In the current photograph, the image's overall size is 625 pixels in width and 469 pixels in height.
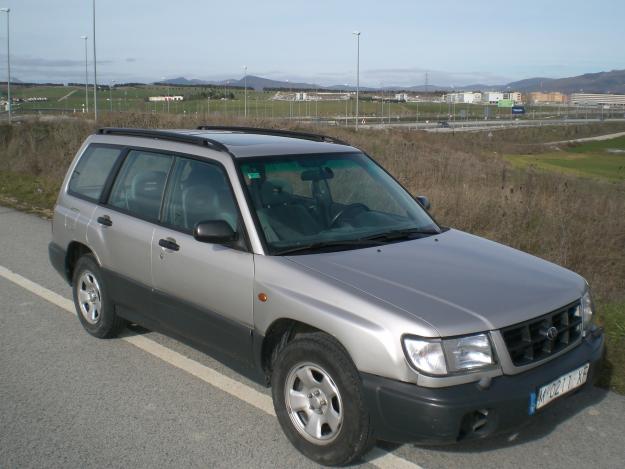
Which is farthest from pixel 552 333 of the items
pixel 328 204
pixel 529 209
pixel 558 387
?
pixel 529 209

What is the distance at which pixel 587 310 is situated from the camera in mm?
4016

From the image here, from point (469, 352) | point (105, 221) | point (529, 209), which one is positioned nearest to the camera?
point (469, 352)

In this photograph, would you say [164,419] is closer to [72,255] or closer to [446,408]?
[446,408]

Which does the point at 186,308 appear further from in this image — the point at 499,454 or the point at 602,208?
the point at 602,208

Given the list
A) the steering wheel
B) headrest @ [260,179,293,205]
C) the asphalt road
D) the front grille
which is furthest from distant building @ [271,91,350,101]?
the front grille

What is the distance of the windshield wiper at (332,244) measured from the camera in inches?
160

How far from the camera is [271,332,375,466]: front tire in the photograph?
339cm

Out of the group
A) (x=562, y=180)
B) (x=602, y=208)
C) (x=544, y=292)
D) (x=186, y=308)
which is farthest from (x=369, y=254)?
(x=562, y=180)

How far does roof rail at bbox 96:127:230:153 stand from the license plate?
250cm

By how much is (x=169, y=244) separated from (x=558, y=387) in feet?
8.71

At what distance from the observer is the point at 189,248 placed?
4.50 meters

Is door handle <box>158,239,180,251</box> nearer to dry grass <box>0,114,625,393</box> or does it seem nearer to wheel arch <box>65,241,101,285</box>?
wheel arch <box>65,241,101,285</box>

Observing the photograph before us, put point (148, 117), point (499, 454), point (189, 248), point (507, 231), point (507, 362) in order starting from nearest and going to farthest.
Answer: point (507, 362) < point (499, 454) < point (189, 248) < point (507, 231) < point (148, 117)

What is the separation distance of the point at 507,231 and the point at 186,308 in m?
6.47
